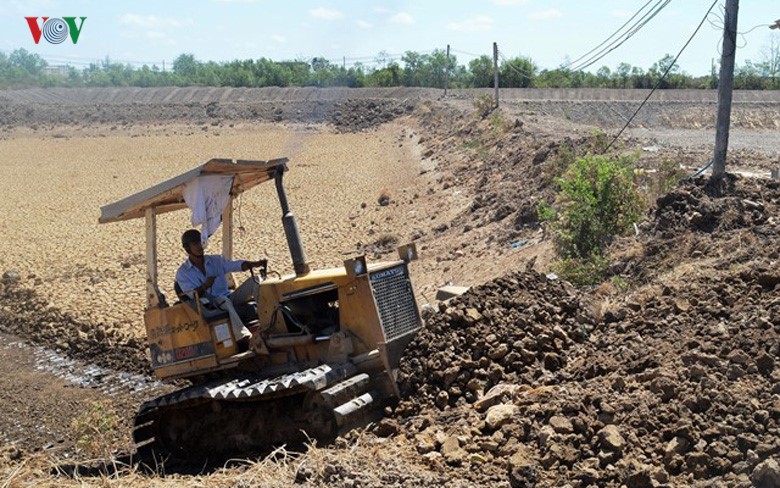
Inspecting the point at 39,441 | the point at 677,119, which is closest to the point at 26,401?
the point at 39,441

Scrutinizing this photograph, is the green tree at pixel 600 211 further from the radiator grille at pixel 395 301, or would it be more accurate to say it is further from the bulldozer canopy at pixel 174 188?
the bulldozer canopy at pixel 174 188

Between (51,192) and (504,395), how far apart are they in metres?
24.8

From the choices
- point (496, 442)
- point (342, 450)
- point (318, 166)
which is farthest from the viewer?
point (318, 166)

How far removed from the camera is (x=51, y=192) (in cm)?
2948

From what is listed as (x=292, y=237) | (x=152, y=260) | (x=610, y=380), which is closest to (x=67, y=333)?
(x=152, y=260)

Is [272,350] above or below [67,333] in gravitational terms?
above

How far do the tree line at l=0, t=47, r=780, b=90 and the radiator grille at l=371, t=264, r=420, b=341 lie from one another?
137ft

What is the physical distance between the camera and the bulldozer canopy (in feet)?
27.3

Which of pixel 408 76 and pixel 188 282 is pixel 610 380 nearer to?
pixel 188 282

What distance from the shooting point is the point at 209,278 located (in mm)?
8688

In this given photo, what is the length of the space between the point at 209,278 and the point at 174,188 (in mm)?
926

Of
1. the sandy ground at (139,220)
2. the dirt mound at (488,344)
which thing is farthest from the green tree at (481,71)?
the dirt mound at (488,344)

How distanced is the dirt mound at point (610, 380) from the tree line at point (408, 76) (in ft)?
136

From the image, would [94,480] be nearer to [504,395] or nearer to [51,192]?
[504,395]
